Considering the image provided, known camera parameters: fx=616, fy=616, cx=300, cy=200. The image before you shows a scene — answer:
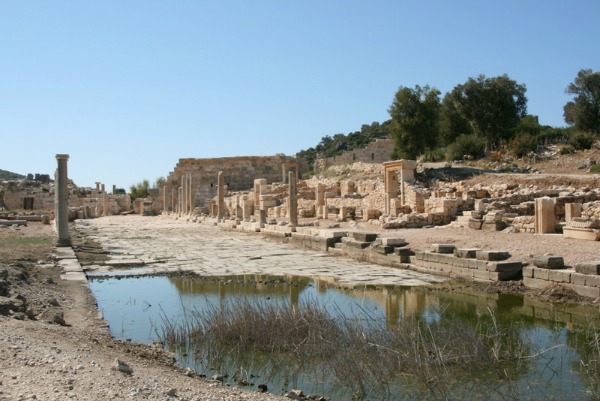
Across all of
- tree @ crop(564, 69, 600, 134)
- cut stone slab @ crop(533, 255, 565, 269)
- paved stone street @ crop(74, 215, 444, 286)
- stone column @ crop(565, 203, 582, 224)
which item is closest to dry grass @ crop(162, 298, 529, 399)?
cut stone slab @ crop(533, 255, 565, 269)

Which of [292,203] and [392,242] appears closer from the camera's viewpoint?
[392,242]

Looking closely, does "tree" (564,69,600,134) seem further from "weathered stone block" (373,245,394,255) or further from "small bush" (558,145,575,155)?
"weathered stone block" (373,245,394,255)

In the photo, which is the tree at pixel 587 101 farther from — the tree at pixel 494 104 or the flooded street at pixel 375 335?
the flooded street at pixel 375 335

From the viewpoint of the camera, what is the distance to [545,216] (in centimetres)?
1600

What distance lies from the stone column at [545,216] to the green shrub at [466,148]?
21.3 meters

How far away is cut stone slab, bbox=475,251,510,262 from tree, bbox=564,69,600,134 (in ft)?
99.1

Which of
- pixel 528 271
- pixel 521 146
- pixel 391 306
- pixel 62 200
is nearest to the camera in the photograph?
pixel 391 306

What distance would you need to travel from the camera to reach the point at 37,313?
7961 millimetres

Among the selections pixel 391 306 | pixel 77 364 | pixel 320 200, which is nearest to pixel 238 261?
pixel 391 306

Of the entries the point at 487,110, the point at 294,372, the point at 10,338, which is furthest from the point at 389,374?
the point at 487,110

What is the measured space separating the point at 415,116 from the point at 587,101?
12242 mm

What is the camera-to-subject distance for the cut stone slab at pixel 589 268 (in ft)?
32.0

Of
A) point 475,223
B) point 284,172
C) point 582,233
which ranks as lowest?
point 582,233

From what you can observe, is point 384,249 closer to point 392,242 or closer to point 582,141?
point 392,242
